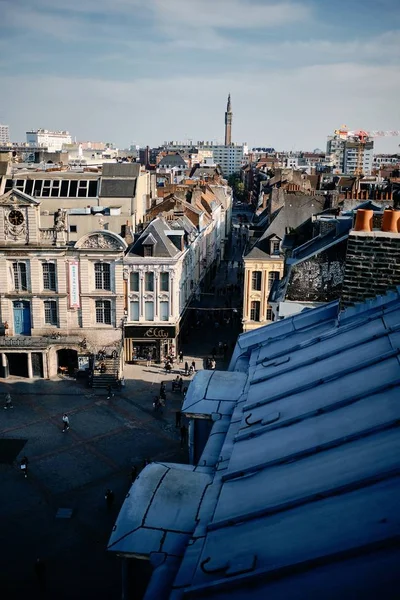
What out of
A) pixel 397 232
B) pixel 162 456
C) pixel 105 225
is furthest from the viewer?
pixel 105 225

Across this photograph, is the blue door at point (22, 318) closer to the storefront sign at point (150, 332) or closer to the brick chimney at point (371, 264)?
the storefront sign at point (150, 332)

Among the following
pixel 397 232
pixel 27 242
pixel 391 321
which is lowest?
pixel 27 242

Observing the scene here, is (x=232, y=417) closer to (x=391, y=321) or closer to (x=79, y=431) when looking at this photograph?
(x=391, y=321)

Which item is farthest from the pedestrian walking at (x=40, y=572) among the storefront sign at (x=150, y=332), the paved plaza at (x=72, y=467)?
the storefront sign at (x=150, y=332)

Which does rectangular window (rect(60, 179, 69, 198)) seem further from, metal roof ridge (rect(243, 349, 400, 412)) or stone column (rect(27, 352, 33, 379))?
metal roof ridge (rect(243, 349, 400, 412))

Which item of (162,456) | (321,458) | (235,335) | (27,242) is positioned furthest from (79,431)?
(321,458)
